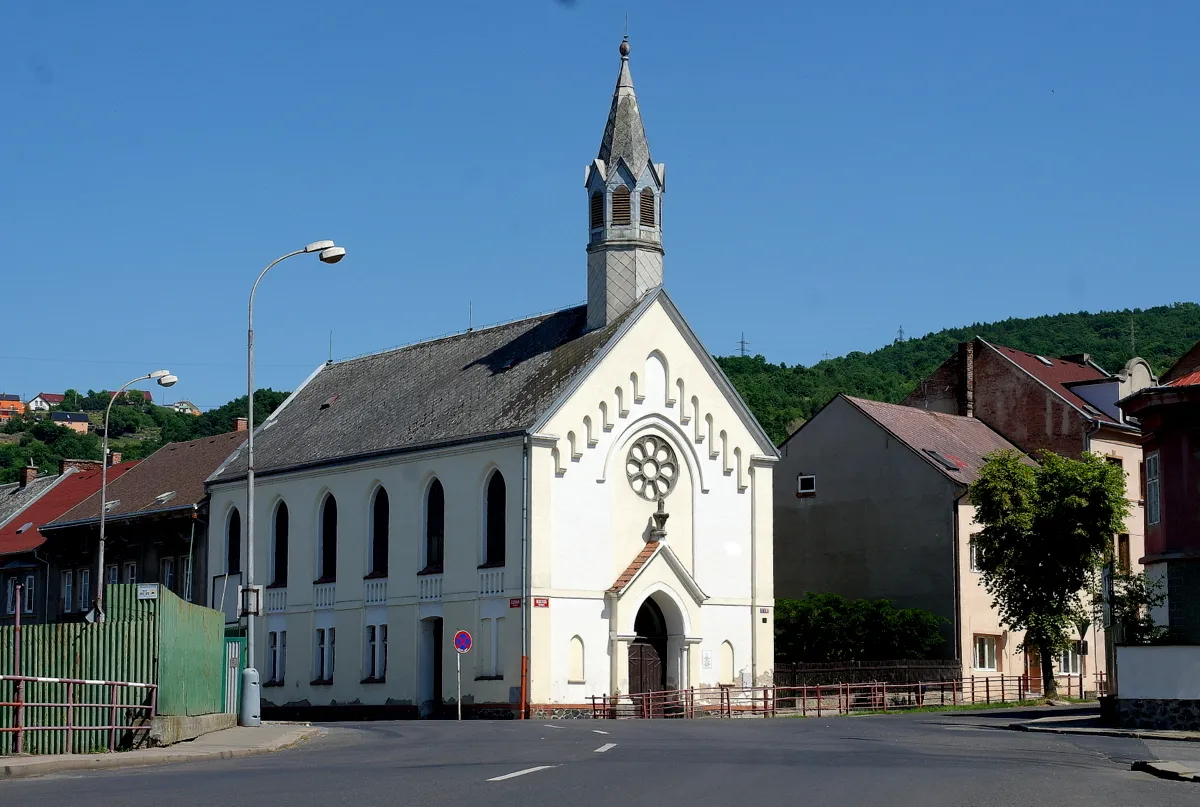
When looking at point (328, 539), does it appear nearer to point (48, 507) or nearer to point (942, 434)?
point (942, 434)

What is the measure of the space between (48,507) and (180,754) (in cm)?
5385

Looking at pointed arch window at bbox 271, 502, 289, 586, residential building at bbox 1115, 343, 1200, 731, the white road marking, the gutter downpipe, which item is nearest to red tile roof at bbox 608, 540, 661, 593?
the gutter downpipe

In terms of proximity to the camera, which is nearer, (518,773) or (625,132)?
(518,773)

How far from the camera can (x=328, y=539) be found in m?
54.9

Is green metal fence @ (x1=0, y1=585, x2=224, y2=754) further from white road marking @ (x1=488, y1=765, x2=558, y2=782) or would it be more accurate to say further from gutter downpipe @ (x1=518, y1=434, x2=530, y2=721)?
gutter downpipe @ (x1=518, y1=434, x2=530, y2=721)

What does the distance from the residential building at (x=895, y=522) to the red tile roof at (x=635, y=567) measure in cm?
1253

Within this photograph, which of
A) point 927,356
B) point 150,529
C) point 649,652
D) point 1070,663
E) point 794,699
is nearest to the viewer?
point 794,699

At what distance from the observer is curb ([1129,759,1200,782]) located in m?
20.6

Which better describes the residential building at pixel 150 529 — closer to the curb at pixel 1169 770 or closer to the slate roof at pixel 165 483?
the slate roof at pixel 165 483

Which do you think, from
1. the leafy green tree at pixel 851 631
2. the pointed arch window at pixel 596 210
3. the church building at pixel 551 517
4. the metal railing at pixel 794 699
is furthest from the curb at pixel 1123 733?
the pointed arch window at pixel 596 210

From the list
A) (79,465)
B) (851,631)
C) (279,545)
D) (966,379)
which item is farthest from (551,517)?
(79,465)

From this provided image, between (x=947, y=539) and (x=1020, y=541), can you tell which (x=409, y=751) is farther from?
(x=947, y=539)

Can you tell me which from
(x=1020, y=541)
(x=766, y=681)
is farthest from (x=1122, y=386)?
(x=766, y=681)

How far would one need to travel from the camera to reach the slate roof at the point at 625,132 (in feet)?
170
